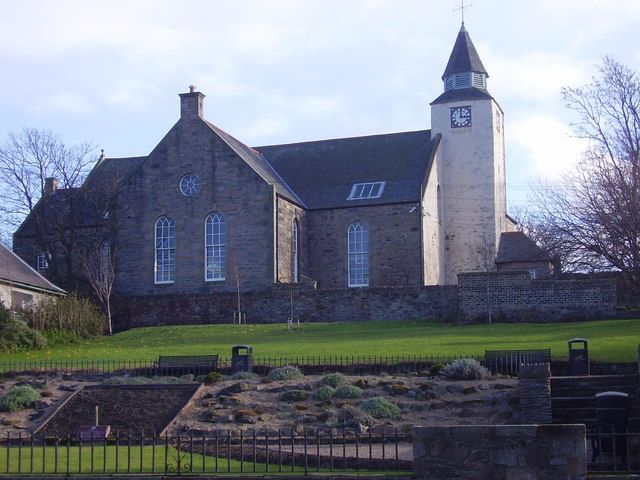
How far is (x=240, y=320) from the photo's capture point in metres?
45.0

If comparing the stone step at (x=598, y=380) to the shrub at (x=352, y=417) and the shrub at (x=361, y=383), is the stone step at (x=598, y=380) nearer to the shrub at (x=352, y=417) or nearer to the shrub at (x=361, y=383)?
the shrub at (x=352, y=417)

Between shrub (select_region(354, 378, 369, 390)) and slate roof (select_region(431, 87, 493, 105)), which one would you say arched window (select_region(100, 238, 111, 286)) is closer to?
slate roof (select_region(431, 87, 493, 105))

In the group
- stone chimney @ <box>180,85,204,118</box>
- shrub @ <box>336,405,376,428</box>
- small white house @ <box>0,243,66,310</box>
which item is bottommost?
shrub @ <box>336,405,376,428</box>

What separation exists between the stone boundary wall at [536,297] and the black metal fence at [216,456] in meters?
20.5

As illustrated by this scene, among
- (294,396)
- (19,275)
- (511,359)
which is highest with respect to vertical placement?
(19,275)

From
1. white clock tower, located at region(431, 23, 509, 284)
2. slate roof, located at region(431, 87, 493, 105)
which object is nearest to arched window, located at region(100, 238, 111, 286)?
white clock tower, located at region(431, 23, 509, 284)

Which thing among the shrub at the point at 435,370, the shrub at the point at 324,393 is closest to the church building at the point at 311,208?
the shrub at the point at 435,370

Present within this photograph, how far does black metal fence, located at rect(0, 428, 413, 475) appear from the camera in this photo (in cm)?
1576

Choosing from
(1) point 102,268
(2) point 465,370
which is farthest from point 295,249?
(2) point 465,370

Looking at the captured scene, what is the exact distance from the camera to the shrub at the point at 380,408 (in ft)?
72.0

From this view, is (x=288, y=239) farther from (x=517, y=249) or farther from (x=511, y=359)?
(x=511, y=359)

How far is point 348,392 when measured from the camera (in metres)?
Result: 23.6

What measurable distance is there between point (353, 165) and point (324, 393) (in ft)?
110

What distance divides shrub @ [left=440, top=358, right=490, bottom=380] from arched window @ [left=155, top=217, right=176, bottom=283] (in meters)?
28.7
